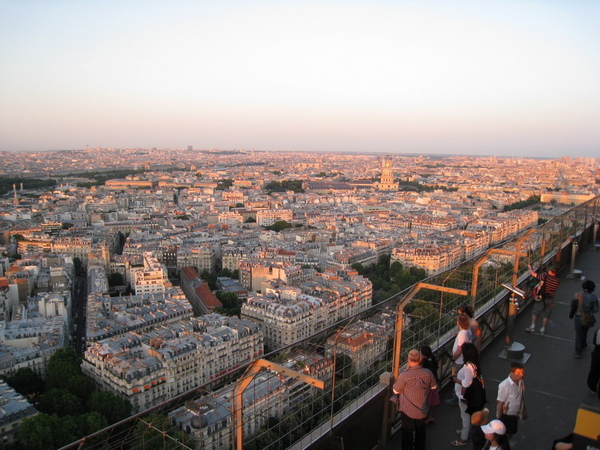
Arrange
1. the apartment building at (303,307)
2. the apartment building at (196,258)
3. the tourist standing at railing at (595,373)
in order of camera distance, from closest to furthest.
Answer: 1. the tourist standing at railing at (595,373)
2. the apartment building at (303,307)
3. the apartment building at (196,258)

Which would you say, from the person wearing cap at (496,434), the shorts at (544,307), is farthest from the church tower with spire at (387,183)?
the person wearing cap at (496,434)

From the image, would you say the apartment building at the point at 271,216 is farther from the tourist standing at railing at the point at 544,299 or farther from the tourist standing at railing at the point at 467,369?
the tourist standing at railing at the point at 467,369

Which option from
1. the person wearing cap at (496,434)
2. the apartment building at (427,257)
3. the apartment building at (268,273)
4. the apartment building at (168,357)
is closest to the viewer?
the person wearing cap at (496,434)

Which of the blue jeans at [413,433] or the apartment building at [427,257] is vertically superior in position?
the blue jeans at [413,433]

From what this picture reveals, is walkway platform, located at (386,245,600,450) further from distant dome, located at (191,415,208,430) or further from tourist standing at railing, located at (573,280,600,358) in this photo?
distant dome, located at (191,415,208,430)

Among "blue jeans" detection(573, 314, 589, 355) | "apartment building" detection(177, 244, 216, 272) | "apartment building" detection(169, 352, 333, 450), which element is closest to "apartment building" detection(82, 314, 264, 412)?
"apartment building" detection(169, 352, 333, 450)

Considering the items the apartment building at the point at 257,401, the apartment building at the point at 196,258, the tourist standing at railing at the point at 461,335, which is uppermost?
the tourist standing at railing at the point at 461,335
